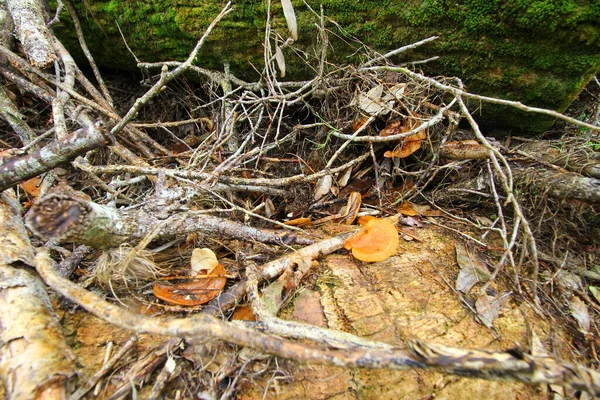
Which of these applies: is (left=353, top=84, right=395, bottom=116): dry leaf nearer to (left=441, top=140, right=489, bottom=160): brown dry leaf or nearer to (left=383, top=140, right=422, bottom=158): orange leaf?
(left=383, top=140, right=422, bottom=158): orange leaf

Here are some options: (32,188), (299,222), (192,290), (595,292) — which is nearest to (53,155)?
(192,290)

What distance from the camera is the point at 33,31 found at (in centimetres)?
236

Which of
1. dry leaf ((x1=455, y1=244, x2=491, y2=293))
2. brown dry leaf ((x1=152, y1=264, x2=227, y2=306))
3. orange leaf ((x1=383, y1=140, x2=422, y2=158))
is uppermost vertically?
orange leaf ((x1=383, y1=140, x2=422, y2=158))

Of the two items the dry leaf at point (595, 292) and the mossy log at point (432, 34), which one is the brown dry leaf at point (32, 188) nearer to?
the mossy log at point (432, 34)

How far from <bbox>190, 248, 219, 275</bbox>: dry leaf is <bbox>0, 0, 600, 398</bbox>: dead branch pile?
5.2 inches

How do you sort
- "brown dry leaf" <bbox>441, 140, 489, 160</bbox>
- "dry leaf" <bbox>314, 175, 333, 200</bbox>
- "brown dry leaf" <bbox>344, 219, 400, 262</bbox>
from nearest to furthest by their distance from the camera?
1. "brown dry leaf" <bbox>344, 219, 400, 262</bbox>
2. "brown dry leaf" <bbox>441, 140, 489, 160</bbox>
3. "dry leaf" <bbox>314, 175, 333, 200</bbox>

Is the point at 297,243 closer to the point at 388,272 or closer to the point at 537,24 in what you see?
the point at 388,272

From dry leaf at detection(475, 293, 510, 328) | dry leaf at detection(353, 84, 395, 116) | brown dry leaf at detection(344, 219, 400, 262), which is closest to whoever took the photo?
dry leaf at detection(475, 293, 510, 328)

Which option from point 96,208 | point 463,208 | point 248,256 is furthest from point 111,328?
point 463,208

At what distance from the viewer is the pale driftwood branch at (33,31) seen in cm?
223

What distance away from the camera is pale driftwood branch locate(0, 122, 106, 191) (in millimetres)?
1564

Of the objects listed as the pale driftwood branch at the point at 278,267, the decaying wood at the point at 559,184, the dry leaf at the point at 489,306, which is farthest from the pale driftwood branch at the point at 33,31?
the decaying wood at the point at 559,184

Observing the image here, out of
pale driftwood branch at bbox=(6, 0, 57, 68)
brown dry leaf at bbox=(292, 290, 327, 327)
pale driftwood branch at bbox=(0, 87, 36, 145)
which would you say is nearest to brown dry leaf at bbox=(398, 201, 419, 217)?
brown dry leaf at bbox=(292, 290, 327, 327)

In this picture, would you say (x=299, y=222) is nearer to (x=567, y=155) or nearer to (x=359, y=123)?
(x=359, y=123)
